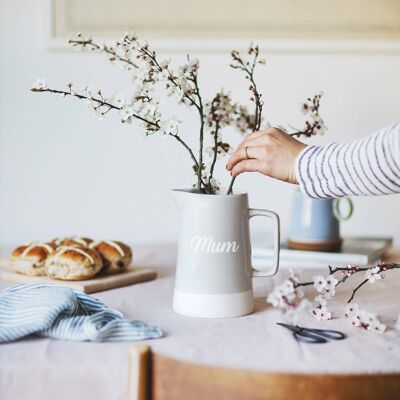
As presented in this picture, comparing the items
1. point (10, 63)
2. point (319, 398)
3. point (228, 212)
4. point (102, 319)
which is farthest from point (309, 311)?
point (10, 63)

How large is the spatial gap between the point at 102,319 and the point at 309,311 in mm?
324

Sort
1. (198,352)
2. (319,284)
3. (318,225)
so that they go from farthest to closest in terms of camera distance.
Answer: (318,225)
(319,284)
(198,352)

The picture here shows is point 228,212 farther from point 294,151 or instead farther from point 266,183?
point 266,183

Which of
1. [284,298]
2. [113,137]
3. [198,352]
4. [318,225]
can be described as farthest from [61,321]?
[113,137]

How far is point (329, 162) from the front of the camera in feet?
3.01

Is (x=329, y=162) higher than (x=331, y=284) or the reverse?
higher

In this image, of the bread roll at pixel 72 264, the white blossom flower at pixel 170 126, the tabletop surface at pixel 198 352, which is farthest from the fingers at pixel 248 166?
the bread roll at pixel 72 264

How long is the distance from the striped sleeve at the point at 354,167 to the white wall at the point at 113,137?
752mm

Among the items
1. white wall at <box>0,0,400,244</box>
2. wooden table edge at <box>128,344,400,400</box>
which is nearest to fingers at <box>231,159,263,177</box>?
wooden table edge at <box>128,344,400,400</box>

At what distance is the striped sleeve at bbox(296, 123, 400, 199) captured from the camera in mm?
853

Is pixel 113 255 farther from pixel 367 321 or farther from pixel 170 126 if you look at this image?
pixel 367 321

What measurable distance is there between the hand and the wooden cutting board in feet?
1.07

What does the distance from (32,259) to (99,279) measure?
0.13m

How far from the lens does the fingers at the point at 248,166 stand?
96 centimetres
